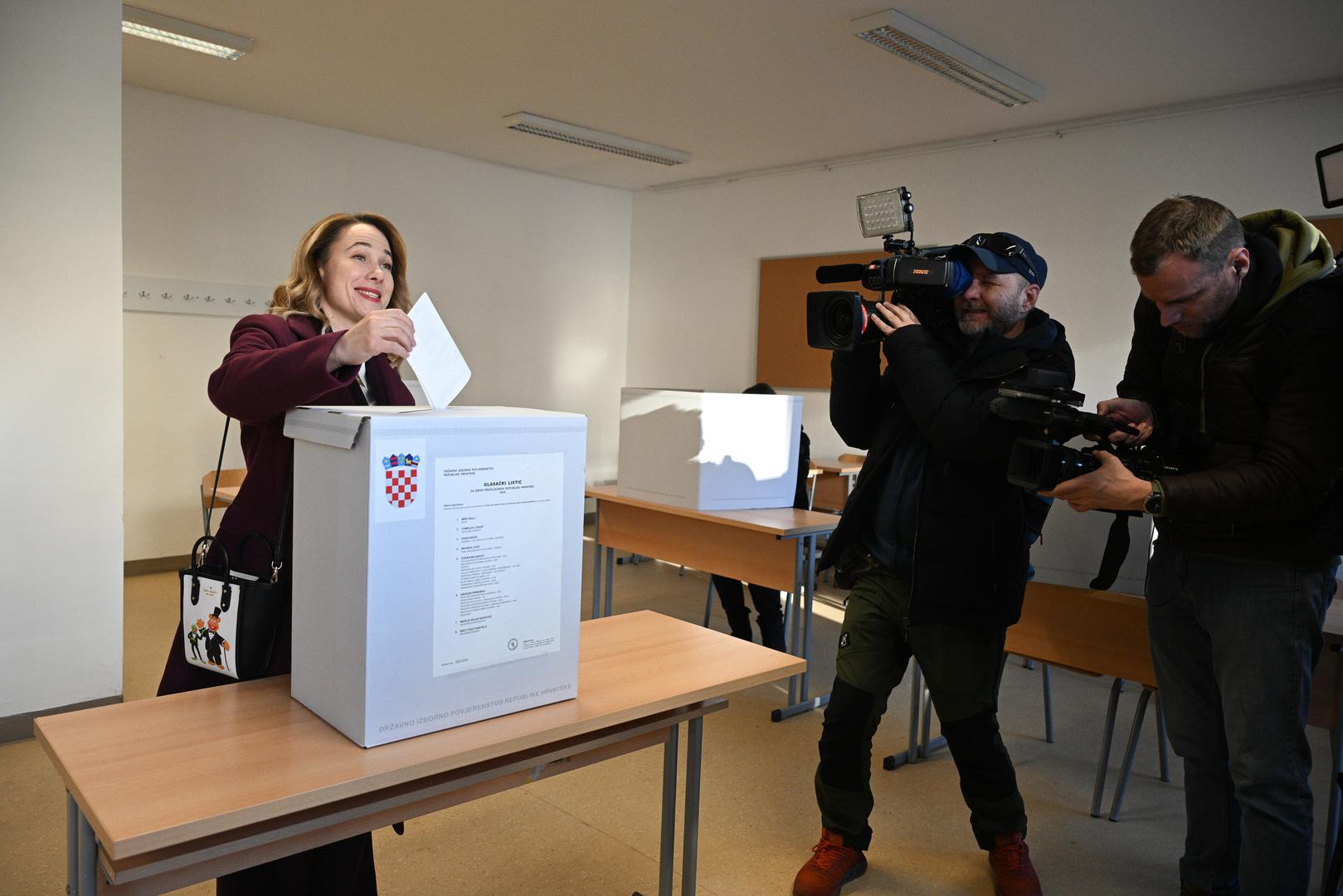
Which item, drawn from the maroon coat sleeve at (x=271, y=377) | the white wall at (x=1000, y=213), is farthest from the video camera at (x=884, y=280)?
the white wall at (x=1000, y=213)

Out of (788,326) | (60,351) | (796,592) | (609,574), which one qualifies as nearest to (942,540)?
(796,592)

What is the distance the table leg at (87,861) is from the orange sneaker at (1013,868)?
180cm

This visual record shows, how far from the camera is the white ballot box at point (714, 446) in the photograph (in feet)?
11.2

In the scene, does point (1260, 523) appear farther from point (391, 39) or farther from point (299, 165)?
point (299, 165)

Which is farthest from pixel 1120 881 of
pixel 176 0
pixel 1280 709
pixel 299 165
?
pixel 299 165

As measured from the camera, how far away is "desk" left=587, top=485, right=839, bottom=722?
335 cm

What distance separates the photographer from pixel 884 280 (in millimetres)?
1875

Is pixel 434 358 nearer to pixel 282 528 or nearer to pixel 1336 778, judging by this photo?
pixel 282 528

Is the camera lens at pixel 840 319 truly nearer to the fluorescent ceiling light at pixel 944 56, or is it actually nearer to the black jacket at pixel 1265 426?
the black jacket at pixel 1265 426

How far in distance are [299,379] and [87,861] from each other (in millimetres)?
594

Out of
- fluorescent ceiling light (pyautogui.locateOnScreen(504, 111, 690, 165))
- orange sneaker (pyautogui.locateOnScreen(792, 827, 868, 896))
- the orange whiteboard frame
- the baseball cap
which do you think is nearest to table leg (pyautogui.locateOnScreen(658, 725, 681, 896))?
orange sneaker (pyautogui.locateOnScreen(792, 827, 868, 896))

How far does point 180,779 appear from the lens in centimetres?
102

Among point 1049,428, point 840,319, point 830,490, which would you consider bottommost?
point 830,490

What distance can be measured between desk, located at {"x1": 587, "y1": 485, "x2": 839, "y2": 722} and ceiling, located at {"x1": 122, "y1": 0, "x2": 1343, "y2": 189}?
6.43ft
